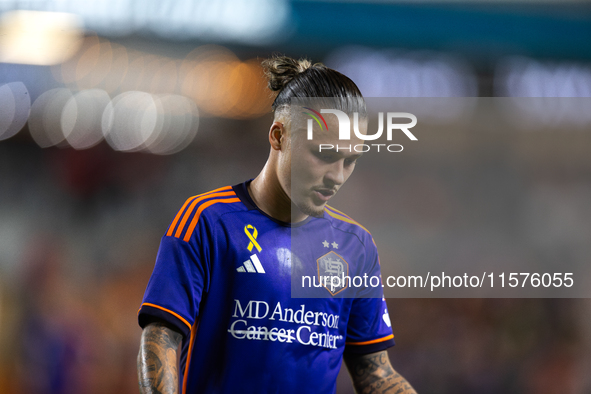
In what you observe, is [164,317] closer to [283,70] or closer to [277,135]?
[277,135]

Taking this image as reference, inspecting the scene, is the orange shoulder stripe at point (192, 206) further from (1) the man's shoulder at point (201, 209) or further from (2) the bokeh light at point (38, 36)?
(2) the bokeh light at point (38, 36)

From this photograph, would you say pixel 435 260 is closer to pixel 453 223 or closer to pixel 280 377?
pixel 453 223

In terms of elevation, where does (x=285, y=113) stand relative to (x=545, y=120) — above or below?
below

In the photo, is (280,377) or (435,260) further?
(435,260)

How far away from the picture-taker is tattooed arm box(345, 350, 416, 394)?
1690 mm

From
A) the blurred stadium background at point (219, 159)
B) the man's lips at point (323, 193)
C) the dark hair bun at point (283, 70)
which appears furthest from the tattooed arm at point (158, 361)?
the blurred stadium background at point (219, 159)

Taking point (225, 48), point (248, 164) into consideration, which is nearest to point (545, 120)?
point (248, 164)

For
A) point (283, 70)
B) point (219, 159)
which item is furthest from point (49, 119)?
point (283, 70)

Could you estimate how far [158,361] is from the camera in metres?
1.34

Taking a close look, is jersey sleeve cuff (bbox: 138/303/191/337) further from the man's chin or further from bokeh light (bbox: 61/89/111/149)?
bokeh light (bbox: 61/89/111/149)

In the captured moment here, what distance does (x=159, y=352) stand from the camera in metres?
1.35

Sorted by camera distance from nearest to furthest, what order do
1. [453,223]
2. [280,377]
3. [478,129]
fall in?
[280,377] → [453,223] → [478,129]

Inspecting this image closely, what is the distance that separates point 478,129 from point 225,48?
109 inches

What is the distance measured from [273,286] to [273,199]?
28cm
